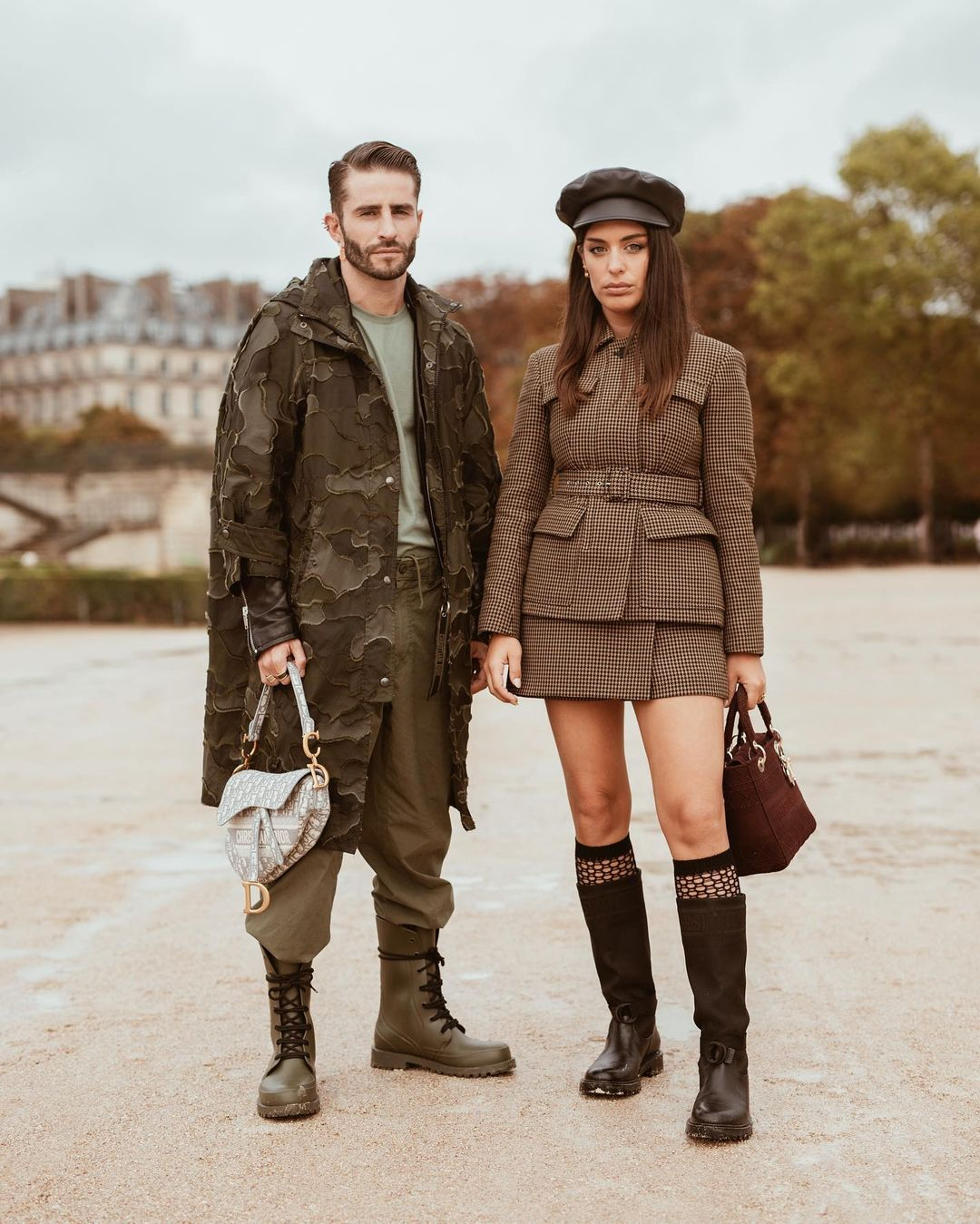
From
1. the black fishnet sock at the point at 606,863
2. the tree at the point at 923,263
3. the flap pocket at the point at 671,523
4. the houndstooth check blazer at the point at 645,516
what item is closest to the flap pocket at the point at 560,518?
the houndstooth check blazer at the point at 645,516

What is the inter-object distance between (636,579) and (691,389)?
0.48 meters

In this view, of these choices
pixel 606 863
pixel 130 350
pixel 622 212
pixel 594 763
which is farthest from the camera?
pixel 130 350

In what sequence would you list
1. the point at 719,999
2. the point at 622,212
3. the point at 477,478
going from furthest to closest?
the point at 477,478 → the point at 622,212 → the point at 719,999

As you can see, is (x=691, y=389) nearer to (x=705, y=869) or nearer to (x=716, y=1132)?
(x=705, y=869)

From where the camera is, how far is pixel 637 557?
12.3ft

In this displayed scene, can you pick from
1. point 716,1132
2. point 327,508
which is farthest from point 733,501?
point 716,1132

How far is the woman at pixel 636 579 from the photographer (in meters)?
3.70

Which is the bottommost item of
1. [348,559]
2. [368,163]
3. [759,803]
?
[759,803]

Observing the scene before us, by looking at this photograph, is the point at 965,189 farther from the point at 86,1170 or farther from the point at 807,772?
the point at 86,1170

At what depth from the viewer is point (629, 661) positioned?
3.73 meters

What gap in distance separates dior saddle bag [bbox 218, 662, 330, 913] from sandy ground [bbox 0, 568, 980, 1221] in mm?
587

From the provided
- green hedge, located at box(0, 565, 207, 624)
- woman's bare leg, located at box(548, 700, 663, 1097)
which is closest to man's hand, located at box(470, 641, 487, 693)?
woman's bare leg, located at box(548, 700, 663, 1097)

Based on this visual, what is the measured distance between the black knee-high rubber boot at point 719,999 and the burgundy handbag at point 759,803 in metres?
0.13

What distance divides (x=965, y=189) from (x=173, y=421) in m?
72.8
